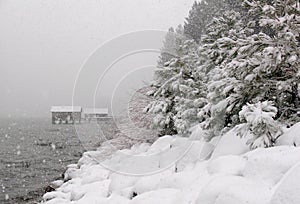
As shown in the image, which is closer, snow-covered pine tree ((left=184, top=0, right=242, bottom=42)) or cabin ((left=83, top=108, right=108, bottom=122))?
cabin ((left=83, top=108, right=108, bottom=122))

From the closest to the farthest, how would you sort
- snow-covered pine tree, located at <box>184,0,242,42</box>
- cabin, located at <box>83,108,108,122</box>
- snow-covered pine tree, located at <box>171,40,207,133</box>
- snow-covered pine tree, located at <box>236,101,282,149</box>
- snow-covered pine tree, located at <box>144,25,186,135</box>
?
1. snow-covered pine tree, located at <box>236,101,282,149</box>
2. snow-covered pine tree, located at <box>171,40,207,133</box>
3. snow-covered pine tree, located at <box>144,25,186,135</box>
4. cabin, located at <box>83,108,108,122</box>
5. snow-covered pine tree, located at <box>184,0,242,42</box>

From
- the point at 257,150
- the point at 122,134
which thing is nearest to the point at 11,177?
the point at 122,134

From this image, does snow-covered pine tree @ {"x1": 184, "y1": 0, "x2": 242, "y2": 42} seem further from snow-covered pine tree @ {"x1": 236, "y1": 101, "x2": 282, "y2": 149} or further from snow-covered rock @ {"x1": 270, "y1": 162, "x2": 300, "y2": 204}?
snow-covered rock @ {"x1": 270, "y1": 162, "x2": 300, "y2": 204}

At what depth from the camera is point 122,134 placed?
2034 cm

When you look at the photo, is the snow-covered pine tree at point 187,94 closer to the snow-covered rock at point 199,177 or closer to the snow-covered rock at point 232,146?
the snow-covered rock at point 199,177

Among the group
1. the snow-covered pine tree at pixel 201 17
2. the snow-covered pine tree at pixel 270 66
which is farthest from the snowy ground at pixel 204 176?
the snow-covered pine tree at pixel 201 17

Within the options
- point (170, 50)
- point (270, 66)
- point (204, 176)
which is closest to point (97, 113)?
point (170, 50)

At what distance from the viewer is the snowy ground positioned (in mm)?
4949

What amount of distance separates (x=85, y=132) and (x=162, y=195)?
24500 mm

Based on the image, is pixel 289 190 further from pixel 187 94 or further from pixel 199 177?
pixel 187 94

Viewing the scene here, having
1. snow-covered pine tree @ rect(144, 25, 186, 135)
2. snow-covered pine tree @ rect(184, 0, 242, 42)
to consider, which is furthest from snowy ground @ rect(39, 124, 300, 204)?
snow-covered pine tree @ rect(184, 0, 242, 42)

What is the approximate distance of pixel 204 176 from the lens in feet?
22.4

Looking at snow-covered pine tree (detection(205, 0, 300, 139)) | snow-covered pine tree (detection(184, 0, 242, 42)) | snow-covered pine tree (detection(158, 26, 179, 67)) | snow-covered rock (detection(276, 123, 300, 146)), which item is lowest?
snow-covered rock (detection(276, 123, 300, 146))

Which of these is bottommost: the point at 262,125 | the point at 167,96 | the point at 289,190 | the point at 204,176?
the point at 204,176
